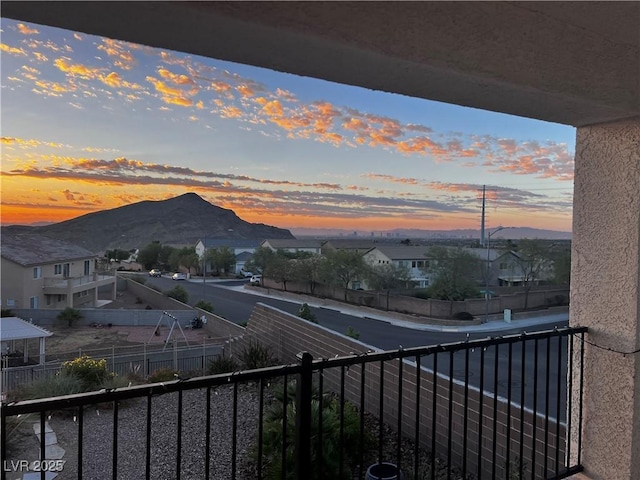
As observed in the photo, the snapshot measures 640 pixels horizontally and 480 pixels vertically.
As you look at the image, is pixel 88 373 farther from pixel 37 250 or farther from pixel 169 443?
pixel 37 250

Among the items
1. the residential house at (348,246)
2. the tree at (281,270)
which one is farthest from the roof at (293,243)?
the tree at (281,270)

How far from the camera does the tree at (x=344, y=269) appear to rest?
28.0 meters

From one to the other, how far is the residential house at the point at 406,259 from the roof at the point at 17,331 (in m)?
21.3

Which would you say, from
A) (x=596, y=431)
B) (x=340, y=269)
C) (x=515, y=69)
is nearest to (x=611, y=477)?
(x=596, y=431)

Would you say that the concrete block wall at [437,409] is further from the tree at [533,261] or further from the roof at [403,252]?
the roof at [403,252]

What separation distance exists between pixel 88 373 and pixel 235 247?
156ft

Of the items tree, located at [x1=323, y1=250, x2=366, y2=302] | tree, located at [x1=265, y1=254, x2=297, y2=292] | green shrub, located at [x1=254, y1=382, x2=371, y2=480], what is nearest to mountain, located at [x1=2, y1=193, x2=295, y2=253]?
tree, located at [x1=265, y1=254, x2=297, y2=292]

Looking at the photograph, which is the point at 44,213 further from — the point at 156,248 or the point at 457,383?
the point at 156,248

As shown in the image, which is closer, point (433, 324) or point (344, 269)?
point (433, 324)

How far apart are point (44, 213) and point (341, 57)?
1231 centimetres

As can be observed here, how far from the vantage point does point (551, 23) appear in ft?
4.75

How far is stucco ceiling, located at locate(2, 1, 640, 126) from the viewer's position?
3.16 ft

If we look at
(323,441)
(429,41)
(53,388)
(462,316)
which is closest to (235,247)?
(462,316)

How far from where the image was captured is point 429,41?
3.98ft
